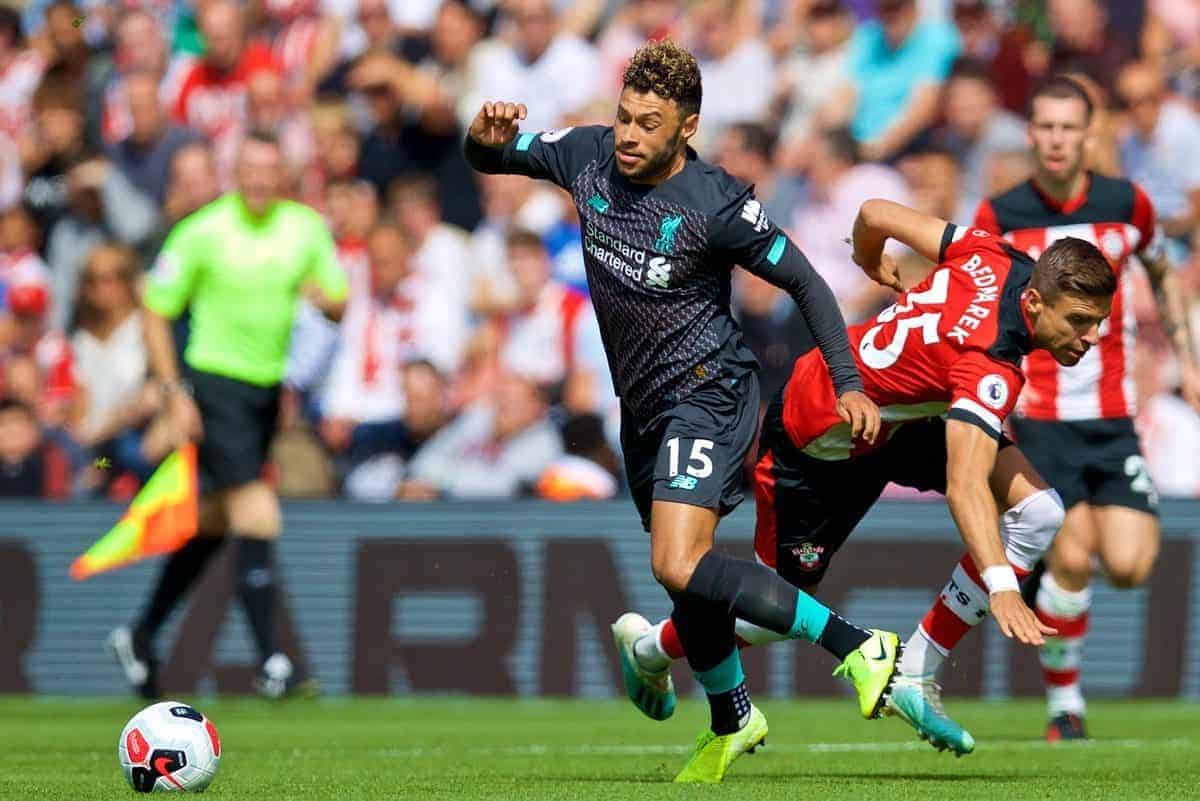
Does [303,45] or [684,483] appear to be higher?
[303,45]

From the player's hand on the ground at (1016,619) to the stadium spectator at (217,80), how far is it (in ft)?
36.5

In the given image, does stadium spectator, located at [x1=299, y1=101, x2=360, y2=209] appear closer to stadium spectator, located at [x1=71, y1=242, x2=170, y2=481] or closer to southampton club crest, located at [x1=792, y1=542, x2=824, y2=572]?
stadium spectator, located at [x1=71, y1=242, x2=170, y2=481]

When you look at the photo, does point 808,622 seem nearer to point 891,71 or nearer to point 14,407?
point 14,407

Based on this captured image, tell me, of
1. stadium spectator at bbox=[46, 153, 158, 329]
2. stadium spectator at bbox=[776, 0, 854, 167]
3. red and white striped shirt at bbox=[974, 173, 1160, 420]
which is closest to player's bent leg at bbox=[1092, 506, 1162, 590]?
red and white striped shirt at bbox=[974, 173, 1160, 420]

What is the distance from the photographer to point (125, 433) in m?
14.3

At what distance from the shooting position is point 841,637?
23.6 ft

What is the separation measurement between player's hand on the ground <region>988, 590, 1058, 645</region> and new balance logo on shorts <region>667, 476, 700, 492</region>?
1.11 meters

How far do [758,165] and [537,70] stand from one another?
239 cm

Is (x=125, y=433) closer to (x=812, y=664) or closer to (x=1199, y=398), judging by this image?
(x=812, y=664)

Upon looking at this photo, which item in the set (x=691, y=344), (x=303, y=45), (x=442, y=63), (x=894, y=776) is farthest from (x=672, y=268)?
(x=303, y=45)

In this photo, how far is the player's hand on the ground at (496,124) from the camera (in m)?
7.79

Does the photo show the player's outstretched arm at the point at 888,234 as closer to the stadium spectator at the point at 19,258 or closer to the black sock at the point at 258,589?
the black sock at the point at 258,589

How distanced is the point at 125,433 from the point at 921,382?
25.7 feet

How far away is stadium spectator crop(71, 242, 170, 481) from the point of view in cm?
1454
